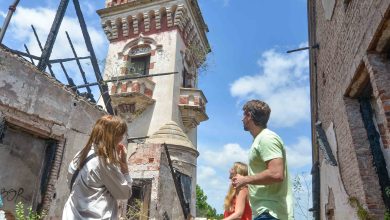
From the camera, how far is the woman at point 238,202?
306 centimetres

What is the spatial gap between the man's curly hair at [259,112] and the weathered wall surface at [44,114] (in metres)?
4.54

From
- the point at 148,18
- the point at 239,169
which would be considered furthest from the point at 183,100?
the point at 239,169

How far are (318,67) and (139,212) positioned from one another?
6129 mm

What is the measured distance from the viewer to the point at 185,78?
1716cm

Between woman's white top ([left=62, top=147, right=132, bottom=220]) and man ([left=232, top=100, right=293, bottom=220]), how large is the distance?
0.96 metres

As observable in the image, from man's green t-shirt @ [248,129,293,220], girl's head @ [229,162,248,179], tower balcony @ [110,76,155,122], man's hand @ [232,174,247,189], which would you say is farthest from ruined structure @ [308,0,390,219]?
tower balcony @ [110,76,155,122]

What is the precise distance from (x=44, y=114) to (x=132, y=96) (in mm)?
8293

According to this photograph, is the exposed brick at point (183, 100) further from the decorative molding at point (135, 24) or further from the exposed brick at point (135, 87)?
the decorative molding at point (135, 24)

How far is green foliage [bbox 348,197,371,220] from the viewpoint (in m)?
4.58

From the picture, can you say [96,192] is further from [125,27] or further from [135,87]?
[125,27]

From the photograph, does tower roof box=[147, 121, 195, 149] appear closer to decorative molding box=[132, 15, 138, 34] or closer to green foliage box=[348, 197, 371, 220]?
decorative molding box=[132, 15, 138, 34]

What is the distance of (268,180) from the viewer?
2408 mm

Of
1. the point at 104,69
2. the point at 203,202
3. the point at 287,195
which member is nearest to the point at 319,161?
the point at 287,195

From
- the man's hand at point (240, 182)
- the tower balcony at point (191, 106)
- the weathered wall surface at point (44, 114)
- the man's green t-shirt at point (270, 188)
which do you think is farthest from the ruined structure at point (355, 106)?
the tower balcony at point (191, 106)
